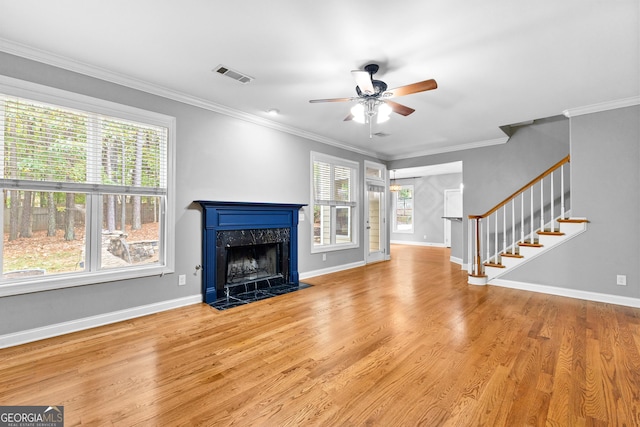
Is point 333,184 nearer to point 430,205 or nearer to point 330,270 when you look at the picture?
point 330,270

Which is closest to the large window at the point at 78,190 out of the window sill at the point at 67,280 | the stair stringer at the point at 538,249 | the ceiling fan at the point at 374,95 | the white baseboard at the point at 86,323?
the window sill at the point at 67,280

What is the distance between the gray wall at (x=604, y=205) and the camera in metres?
3.69

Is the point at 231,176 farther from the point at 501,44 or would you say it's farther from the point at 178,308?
the point at 501,44

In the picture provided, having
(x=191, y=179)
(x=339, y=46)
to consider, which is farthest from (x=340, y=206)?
(x=339, y=46)

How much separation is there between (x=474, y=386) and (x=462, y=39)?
2.74 meters

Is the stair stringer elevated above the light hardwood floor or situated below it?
above

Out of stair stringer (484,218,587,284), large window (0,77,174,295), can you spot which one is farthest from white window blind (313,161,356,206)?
stair stringer (484,218,587,284)

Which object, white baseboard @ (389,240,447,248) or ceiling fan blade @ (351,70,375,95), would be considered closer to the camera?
ceiling fan blade @ (351,70,375,95)

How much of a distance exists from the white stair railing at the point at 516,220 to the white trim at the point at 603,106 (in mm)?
871

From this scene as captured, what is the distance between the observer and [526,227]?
17.0 feet

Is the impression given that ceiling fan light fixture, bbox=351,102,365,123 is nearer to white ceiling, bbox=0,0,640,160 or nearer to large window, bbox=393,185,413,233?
white ceiling, bbox=0,0,640,160

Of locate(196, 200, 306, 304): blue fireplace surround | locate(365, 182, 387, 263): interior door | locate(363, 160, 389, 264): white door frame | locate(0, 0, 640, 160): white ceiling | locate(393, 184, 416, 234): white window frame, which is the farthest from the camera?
locate(393, 184, 416, 234): white window frame

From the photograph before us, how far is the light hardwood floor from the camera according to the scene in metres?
1.68

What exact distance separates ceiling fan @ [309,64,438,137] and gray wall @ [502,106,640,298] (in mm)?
2960
